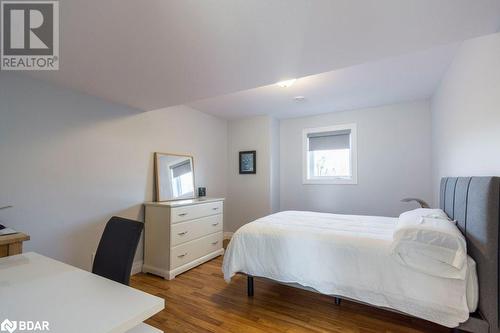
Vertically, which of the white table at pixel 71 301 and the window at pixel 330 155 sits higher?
the window at pixel 330 155

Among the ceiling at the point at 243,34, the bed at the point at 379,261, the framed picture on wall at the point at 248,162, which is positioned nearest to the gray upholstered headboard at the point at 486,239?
the bed at the point at 379,261

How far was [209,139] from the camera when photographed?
14.1ft

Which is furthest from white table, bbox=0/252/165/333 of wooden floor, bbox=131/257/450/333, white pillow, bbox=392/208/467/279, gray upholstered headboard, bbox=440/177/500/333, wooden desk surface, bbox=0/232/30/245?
gray upholstered headboard, bbox=440/177/500/333

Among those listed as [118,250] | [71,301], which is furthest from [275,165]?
[71,301]

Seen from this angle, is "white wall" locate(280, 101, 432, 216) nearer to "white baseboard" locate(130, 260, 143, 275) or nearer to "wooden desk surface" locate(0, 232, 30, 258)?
"white baseboard" locate(130, 260, 143, 275)

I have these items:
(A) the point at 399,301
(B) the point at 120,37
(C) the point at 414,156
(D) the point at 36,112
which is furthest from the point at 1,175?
(C) the point at 414,156

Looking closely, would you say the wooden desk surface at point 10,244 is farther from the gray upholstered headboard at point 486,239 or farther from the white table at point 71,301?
the gray upholstered headboard at point 486,239

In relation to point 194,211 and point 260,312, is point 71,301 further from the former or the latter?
point 194,211

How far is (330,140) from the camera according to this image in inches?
164

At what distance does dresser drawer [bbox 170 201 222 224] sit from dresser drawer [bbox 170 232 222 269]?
333mm

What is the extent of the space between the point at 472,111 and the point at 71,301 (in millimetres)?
2891

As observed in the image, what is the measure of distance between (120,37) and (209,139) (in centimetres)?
282

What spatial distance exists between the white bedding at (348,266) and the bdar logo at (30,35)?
7.00ft

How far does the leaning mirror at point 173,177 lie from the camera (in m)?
3.25
